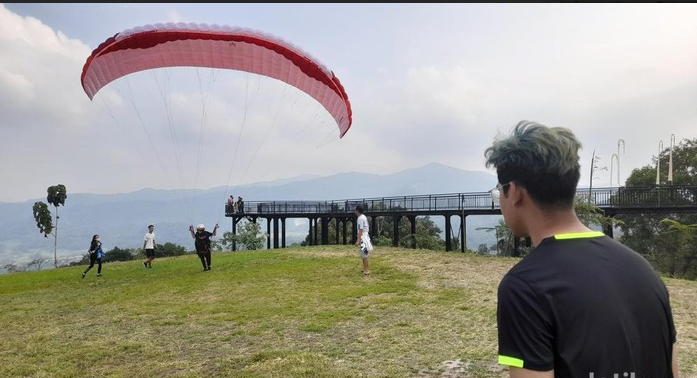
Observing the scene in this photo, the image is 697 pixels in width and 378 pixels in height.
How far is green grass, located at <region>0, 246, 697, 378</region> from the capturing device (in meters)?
6.14

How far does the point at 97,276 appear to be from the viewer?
1677 centimetres

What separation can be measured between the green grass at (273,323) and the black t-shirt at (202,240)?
2.83 ft

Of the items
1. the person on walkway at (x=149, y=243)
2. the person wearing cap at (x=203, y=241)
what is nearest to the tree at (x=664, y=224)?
the person wearing cap at (x=203, y=241)

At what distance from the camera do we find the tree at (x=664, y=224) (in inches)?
1085

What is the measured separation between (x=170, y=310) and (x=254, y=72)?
719 centimetres

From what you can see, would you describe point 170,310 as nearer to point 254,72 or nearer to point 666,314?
point 254,72

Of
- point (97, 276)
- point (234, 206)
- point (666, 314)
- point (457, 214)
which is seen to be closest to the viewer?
point (666, 314)

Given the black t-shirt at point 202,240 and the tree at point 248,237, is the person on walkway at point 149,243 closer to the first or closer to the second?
the black t-shirt at point 202,240

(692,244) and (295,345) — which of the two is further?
(692,244)

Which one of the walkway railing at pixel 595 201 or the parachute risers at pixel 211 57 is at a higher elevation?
the parachute risers at pixel 211 57

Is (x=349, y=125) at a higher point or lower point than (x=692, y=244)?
higher

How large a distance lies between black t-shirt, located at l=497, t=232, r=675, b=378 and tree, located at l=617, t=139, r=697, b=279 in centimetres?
2992

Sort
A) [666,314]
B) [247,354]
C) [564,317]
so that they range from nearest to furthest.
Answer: [564,317], [666,314], [247,354]

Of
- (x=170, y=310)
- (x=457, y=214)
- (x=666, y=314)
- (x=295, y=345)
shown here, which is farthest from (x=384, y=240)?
(x=666, y=314)
